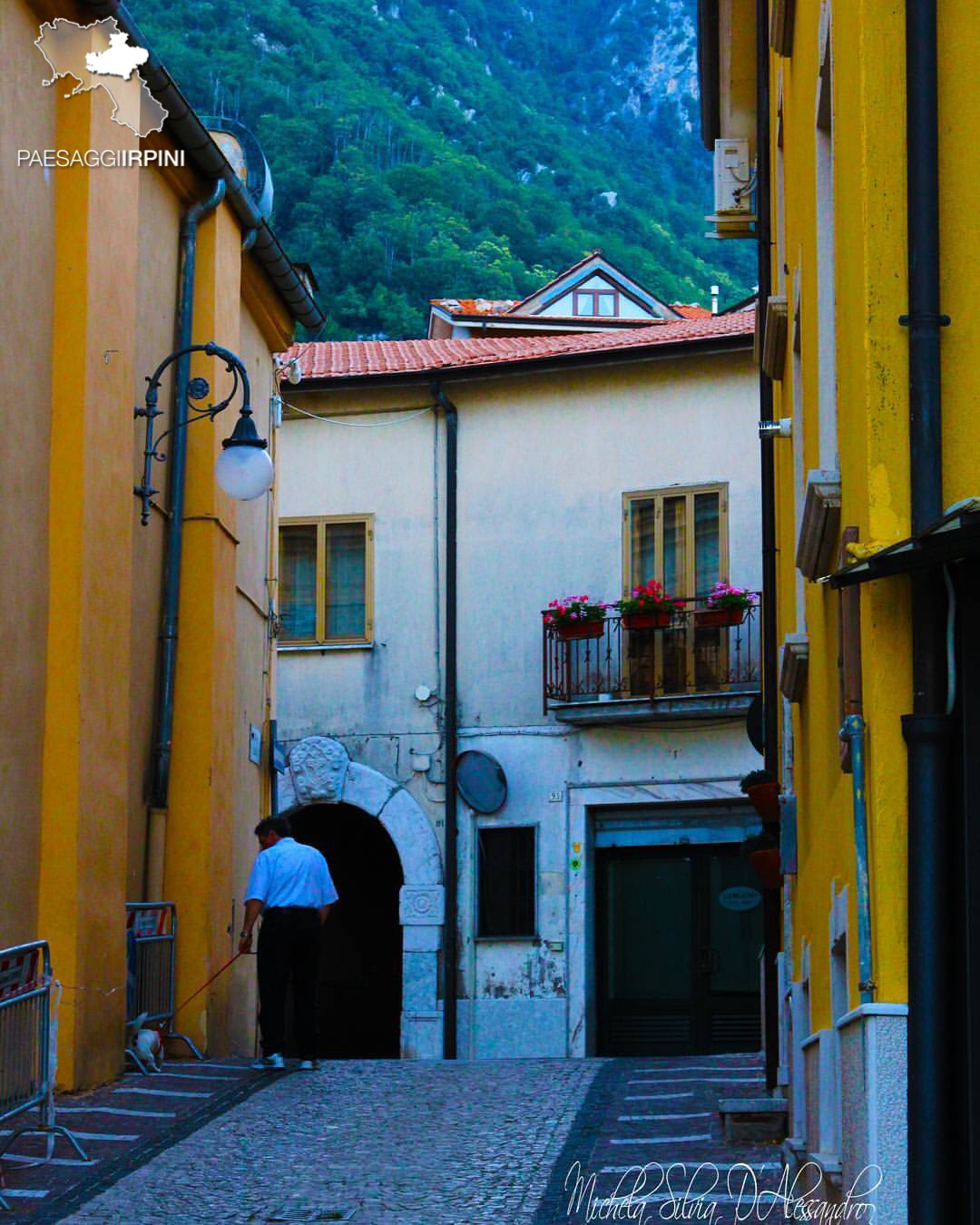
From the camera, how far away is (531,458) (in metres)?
23.0

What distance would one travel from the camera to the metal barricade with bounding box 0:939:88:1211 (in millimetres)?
8234

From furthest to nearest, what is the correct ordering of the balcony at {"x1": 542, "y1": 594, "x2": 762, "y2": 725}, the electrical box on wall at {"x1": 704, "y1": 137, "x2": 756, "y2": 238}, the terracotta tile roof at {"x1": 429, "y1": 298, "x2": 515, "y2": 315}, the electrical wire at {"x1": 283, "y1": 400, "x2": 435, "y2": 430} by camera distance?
the terracotta tile roof at {"x1": 429, "y1": 298, "x2": 515, "y2": 315} < the electrical wire at {"x1": 283, "y1": 400, "x2": 435, "y2": 430} < the balcony at {"x1": 542, "y1": 594, "x2": 762, "y2": 725} < the electrical box on wall at {"x1": 704, "y1": 137, "x2": 756, "y2": 238}

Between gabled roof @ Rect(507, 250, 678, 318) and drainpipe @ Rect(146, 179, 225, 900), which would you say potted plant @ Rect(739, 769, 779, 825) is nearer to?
drainpipe @ Rect(146, 179, 225, 900)

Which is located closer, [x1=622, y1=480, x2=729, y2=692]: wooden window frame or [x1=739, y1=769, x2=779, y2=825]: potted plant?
[x1=739, y1=769, x2=779, y2=825]: potted plant

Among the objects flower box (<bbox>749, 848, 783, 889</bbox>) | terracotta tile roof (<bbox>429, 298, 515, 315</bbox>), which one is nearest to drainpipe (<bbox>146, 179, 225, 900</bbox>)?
flower box (<bbox>749, 848, 783, 889</bbox>)

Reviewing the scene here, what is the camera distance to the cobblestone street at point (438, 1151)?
309 inches

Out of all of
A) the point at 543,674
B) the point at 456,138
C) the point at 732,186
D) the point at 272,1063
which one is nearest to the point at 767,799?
the point at 272,1063

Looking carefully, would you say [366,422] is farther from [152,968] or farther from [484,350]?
[152,968]

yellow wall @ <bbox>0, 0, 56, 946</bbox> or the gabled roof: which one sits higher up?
the gabled roof

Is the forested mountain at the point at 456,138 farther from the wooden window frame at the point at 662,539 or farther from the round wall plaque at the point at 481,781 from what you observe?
the round wall plaque at the point at 481,781

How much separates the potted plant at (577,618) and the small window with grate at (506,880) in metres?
2.24

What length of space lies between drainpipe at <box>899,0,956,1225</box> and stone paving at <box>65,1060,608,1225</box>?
3.52 m

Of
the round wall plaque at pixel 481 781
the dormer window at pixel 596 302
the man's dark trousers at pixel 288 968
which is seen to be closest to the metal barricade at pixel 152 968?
the man's dark trousers at pixel 288 968

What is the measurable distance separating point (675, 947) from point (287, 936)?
403 inches
